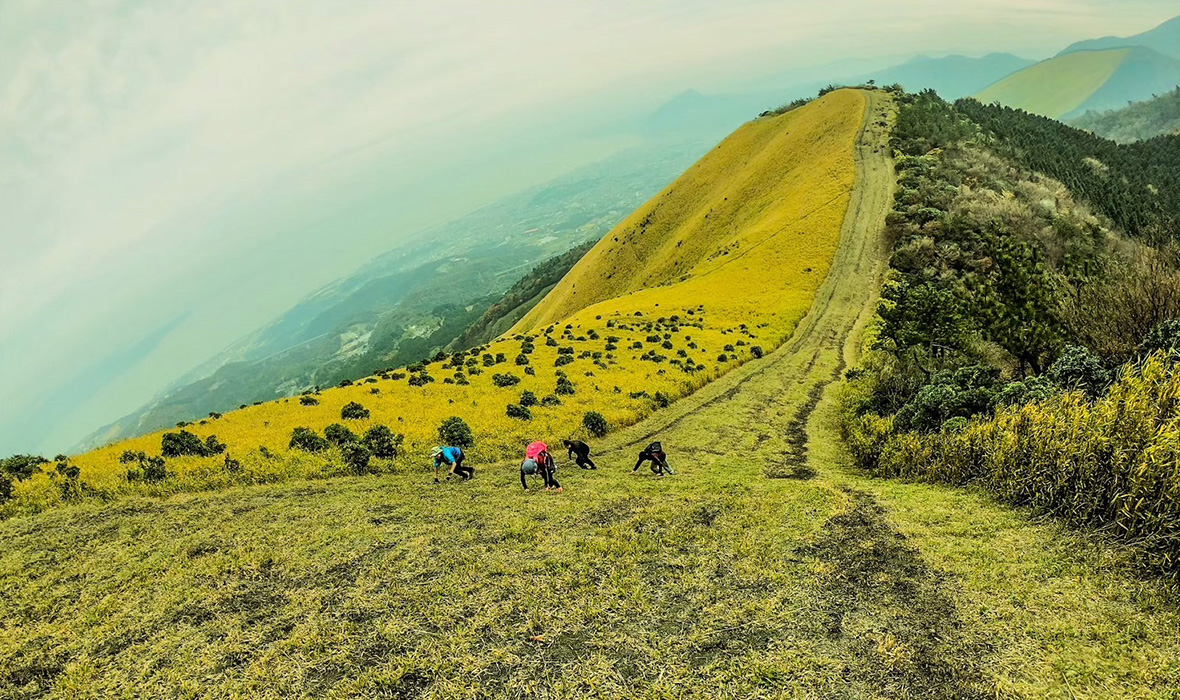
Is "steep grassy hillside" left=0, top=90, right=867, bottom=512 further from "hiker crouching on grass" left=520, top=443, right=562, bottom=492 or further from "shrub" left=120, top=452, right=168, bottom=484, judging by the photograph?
"hiker crouching on grass" left=520, top=443, right=562, bottom=492

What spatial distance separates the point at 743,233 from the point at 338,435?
82.7 meters

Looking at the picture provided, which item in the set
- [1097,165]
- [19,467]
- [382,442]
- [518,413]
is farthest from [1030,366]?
[1097,165]

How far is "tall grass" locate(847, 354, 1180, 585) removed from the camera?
39.8 feet

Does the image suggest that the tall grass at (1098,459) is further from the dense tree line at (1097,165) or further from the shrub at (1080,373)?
the dense tree line at (1097,165)

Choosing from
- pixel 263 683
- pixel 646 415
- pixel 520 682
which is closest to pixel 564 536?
pixel 520 682

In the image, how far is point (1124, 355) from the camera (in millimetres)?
24812

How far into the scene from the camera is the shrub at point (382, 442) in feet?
96.5

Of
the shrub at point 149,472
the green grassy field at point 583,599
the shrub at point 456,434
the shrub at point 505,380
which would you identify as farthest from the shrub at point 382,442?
the shrub at point 505,380

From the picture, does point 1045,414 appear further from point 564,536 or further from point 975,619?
point 564,536

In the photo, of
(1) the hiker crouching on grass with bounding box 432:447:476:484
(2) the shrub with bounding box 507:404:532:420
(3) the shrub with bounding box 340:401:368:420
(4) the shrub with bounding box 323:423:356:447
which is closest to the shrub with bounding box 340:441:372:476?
(4) the shrub with bounding box 323:423:356:447

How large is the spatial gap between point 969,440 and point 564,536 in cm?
1656

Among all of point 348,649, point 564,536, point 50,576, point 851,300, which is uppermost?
point 50,576

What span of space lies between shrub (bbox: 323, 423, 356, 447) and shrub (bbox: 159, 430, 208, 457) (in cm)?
593

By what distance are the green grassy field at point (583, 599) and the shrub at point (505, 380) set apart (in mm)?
17360
